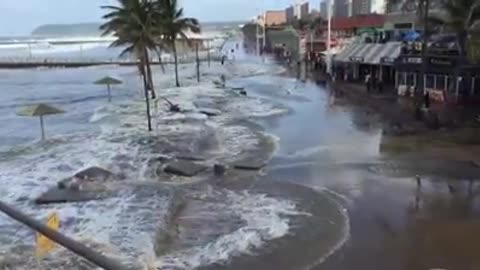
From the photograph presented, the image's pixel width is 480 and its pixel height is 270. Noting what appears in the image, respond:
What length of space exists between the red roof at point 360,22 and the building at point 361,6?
1844 centimetres

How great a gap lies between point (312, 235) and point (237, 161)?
859 cm

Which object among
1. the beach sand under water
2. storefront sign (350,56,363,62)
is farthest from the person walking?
the beach sand under water

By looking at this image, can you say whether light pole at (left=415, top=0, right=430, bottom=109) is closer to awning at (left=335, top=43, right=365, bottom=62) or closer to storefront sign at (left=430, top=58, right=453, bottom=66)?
storefront sign at (left=430, top=58, right=453, bottom=66)

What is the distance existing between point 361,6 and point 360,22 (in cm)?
3191

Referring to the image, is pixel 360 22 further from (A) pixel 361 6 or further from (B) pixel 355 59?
(A) pixel 361 6

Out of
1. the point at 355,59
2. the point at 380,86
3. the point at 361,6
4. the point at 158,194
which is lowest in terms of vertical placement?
A: the point at 158,194

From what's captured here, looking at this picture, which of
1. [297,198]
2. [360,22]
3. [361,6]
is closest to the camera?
[297,198]

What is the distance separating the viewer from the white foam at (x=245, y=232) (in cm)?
1265

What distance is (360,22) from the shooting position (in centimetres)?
7619

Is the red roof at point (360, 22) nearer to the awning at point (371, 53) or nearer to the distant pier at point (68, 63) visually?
the awning at point (371, 53)

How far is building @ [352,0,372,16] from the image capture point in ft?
335

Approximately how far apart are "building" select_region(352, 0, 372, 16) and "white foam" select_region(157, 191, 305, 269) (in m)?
88.4

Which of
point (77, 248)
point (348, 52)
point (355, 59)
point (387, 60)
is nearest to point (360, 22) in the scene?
point (348, 52)

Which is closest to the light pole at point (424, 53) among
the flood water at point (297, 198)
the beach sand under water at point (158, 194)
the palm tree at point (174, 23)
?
the flood water at point (297, 198)
